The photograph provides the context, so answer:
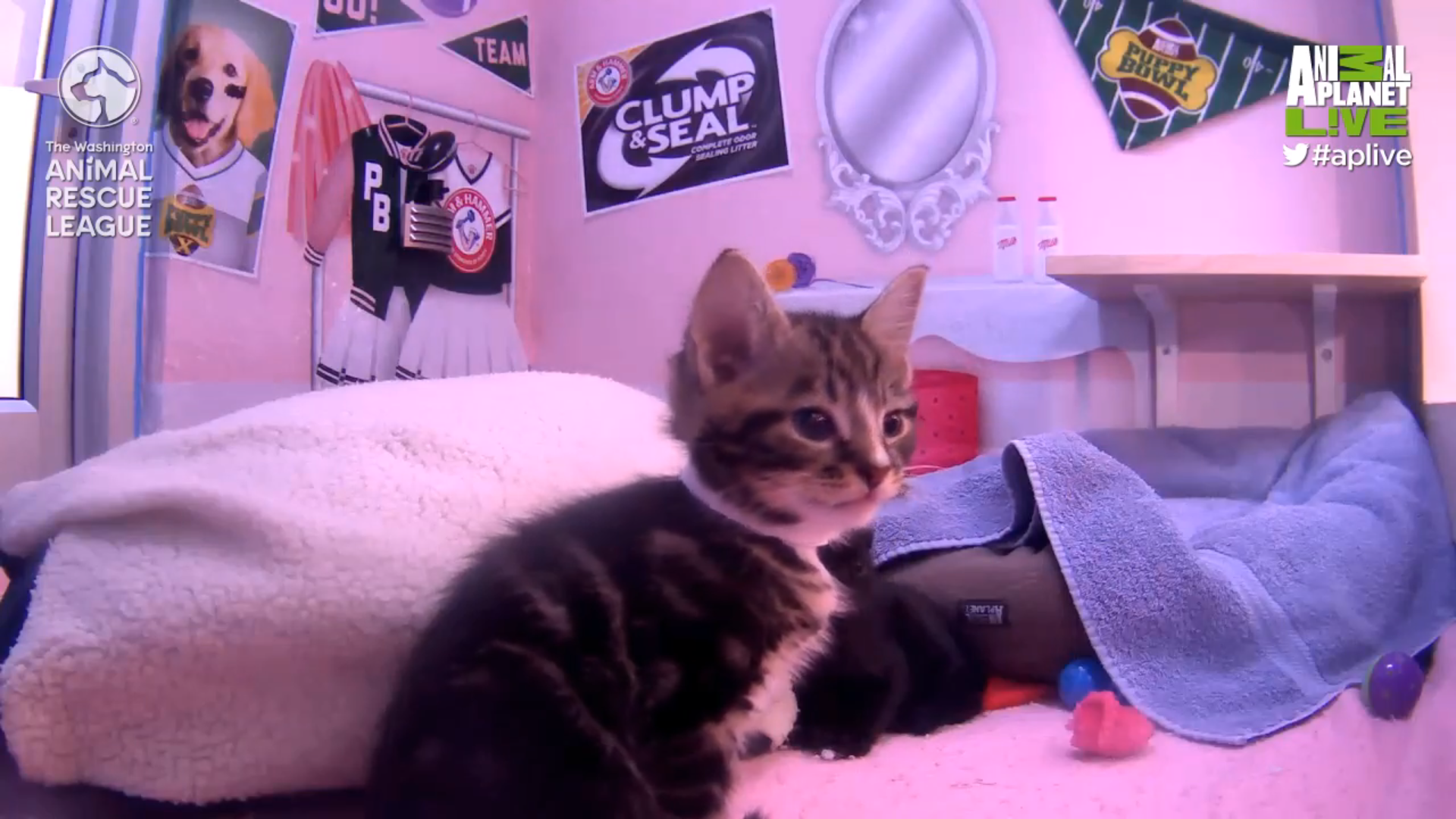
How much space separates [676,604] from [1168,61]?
1475 mm

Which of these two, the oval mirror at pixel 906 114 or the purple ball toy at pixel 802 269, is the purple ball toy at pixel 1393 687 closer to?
the oval mirror at pixel 906 114

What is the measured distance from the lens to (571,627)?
0.72m

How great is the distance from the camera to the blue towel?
109 cm

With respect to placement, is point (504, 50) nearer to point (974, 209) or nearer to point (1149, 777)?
point (974, 209)

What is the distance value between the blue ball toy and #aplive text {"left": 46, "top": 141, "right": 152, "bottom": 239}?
1.34 metres

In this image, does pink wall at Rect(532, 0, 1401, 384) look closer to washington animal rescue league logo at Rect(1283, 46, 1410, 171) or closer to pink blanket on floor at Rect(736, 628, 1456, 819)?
washington animal rescue league logo at Rect(1283, 46, 1410, 171)

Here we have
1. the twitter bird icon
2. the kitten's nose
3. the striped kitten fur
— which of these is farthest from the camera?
the twitter bird icon

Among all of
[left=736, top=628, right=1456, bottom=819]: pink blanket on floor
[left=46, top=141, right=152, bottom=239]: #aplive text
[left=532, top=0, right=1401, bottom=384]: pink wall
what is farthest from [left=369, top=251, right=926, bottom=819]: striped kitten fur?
[left=532, top=0, right=1401, bottom=384]: pink wall

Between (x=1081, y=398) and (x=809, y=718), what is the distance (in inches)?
39.8

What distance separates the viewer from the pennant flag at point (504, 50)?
2070mm

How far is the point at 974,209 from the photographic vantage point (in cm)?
180

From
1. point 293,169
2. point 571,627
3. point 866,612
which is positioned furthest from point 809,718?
point 293,169

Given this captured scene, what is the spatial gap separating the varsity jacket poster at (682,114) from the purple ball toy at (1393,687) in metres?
1.36

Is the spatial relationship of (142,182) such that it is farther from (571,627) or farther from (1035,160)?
(1035,160)
